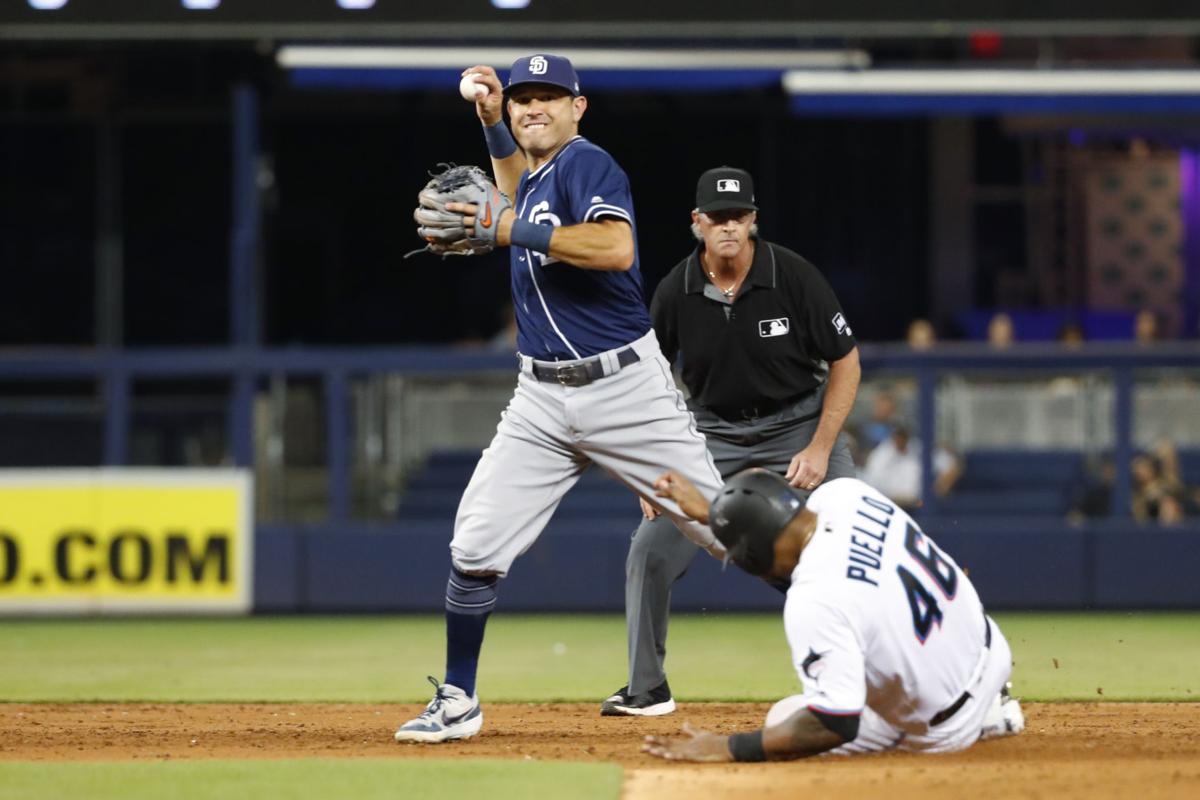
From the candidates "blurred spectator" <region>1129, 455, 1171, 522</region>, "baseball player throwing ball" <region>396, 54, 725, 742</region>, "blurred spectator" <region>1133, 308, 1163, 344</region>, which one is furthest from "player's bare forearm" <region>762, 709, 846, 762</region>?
"blurred spectator" <region>1133, 308, 1163, 344</region>

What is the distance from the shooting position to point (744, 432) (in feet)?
21.3

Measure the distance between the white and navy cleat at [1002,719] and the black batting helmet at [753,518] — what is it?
3.40ft

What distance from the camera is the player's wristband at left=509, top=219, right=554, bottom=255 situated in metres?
5.27

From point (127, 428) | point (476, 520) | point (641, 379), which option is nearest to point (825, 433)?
point (641, 379)

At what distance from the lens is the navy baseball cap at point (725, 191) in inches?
245

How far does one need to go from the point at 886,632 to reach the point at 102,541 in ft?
24.3

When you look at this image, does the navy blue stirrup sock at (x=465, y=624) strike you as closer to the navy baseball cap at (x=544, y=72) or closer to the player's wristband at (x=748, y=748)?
the player's wristband at (x=748, y=748)

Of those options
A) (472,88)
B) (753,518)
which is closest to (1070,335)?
(472,88)

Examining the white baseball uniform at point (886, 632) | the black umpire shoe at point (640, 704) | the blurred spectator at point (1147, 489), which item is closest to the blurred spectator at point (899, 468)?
the blurred spectator at point (1147, 489)

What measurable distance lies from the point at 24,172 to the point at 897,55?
8.48m

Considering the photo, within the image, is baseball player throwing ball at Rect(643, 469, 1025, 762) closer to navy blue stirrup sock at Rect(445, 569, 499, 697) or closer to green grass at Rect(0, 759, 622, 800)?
green grass at Rect(0, 759, 622, 800)

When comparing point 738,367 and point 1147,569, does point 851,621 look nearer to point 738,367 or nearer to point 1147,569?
point 738,367

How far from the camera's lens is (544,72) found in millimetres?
5535

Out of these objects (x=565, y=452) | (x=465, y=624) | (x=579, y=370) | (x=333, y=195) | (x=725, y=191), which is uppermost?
(x=333, y=195)
